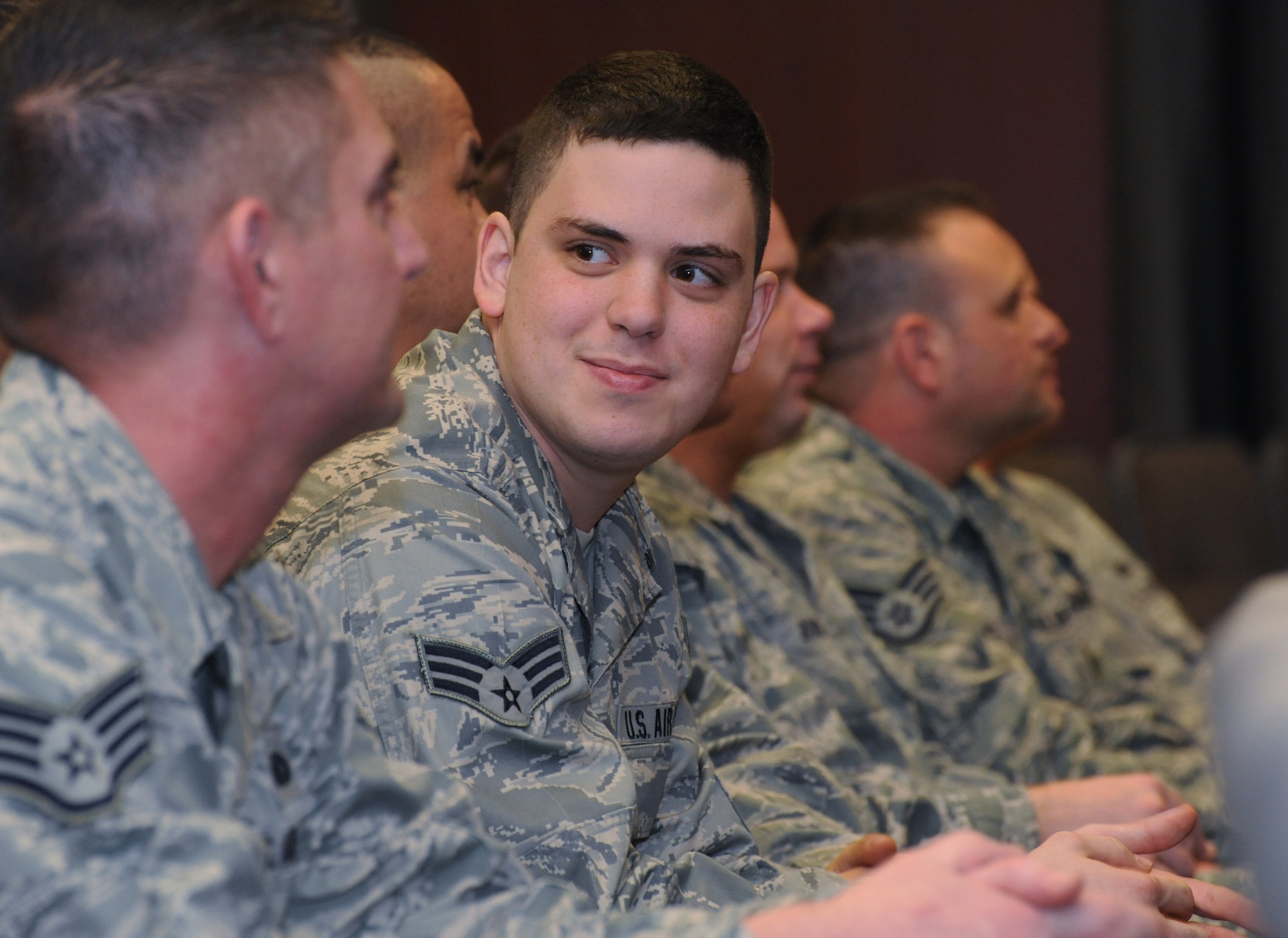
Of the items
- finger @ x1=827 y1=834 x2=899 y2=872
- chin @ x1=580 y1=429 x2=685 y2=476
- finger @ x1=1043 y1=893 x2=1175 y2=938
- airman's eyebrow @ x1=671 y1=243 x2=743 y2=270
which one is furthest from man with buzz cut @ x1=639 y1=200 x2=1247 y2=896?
finger @ x1=1043 y1=893 x2=1175 y2=938

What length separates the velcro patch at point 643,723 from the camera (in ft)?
4.47

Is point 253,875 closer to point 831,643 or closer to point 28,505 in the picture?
point 28,505

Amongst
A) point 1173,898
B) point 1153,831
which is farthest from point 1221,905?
point 1173,898

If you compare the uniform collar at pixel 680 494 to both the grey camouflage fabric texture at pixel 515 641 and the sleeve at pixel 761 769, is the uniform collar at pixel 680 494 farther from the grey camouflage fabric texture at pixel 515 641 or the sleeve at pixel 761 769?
the grey camouflage fabric texture at pixel 515 641

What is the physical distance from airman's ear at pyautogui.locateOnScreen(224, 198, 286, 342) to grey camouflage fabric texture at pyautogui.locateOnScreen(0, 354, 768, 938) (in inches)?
4.3

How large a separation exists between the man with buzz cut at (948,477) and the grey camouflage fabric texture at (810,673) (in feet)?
0.37

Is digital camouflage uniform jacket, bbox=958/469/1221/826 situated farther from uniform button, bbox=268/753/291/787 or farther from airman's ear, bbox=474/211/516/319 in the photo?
uniform button, bbox=268/753/291/787

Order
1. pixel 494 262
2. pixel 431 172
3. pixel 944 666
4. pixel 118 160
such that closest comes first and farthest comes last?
pixel 118 160 → pixel 494 262 → pixel 431 172 → pixel 944 666

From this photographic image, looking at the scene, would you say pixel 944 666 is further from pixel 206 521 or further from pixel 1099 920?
pixel 206 521

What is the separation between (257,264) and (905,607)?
5.24 feet

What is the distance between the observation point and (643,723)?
4.52ft

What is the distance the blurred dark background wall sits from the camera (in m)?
4.31

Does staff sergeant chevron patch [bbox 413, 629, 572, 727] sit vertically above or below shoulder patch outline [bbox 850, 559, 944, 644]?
above

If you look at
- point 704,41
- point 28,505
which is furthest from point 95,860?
point 704,41
